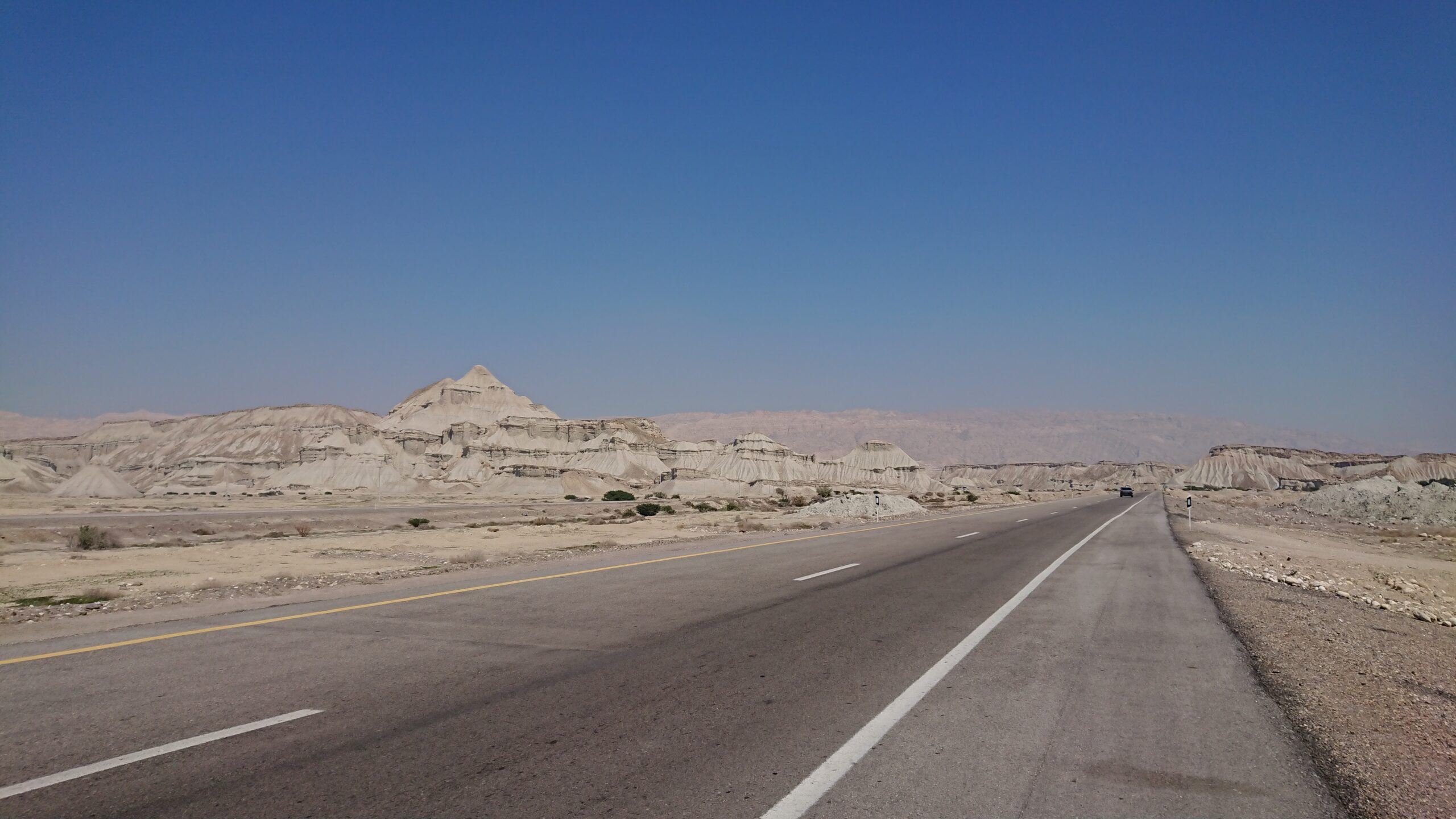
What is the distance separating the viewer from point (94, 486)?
81875mm

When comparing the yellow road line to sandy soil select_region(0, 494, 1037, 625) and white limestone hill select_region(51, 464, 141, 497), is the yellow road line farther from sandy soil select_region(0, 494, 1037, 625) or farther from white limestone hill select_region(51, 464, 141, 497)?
white limestone hill select_region(51, 464, 141, 497)

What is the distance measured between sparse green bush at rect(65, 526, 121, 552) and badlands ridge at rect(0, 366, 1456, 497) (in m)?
61.0

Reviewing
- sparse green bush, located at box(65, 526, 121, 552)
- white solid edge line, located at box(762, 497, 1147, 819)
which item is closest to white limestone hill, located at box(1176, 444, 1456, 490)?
white solid edge line, located at box(762, 497, 1147, 819)

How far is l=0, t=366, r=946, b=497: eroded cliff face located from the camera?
331 feet

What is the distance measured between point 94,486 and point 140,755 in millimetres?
99505

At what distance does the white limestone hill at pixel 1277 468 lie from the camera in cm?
15088

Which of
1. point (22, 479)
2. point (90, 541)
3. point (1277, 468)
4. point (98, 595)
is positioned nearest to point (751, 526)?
point (98, 595)

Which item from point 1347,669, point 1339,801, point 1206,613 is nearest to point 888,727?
point 1339,801

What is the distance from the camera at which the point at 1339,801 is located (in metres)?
4.56

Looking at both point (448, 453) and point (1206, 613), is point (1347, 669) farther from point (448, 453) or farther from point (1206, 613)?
point (448, 453)

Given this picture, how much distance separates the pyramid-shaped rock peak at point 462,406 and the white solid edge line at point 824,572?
135524 millimetres

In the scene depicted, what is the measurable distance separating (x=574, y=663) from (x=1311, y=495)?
8313 cm

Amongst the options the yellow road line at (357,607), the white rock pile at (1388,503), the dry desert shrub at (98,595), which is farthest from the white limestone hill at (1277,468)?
the dry desert shrub at (98,595)

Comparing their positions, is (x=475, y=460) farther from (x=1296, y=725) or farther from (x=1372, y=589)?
(x=1296, y=725)
